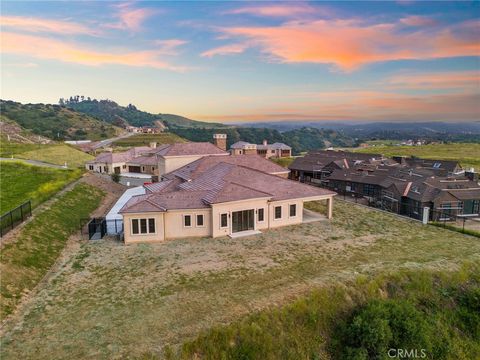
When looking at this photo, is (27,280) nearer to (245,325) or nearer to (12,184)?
(245,325)

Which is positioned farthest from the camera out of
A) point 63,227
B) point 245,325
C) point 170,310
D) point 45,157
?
point 45,157

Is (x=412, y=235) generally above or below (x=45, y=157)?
below

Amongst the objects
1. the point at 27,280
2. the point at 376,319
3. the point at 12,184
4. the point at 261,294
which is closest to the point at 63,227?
the point at 27,280

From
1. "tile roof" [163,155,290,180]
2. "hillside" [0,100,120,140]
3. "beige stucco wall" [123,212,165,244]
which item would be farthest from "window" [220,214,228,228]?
"hillside" [0,100,120,140]

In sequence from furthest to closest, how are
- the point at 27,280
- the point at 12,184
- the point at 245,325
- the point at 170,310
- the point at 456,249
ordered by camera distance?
the point at 12,184, the point at 456,249, the point at 27,280, the point at 170,310, the point at 245,325

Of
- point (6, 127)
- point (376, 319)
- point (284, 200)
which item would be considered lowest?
point (376, 319)

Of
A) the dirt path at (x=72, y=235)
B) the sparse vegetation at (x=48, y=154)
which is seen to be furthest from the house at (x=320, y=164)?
the sparse vegetation at (x=48, y=154)
